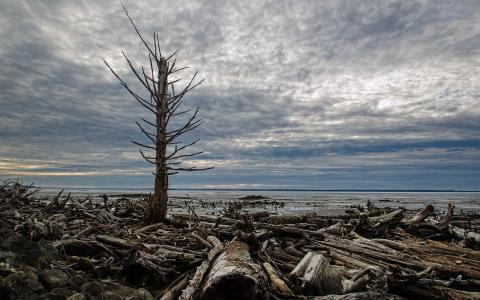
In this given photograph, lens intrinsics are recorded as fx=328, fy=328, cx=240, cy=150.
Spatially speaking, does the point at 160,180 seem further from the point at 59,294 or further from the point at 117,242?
the point at 59,294

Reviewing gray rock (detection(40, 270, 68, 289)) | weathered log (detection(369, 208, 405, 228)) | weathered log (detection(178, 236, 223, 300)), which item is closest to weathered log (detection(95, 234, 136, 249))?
gray rock (detection(40, 270, 68, 289))

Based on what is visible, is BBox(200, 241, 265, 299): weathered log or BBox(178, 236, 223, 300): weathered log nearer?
BBox(200, 241, 265, 299): weathered log

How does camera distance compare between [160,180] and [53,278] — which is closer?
[53,278]

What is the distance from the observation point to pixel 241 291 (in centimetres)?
411

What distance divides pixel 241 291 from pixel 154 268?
213 cm

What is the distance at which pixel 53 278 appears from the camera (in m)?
4.59

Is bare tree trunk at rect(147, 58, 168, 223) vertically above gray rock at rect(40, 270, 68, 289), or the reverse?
bare tree trunk at rect(147, 58, 168, 223)

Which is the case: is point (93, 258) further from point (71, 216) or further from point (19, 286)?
point (71, 216)

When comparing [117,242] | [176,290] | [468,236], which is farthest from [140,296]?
[468,236]

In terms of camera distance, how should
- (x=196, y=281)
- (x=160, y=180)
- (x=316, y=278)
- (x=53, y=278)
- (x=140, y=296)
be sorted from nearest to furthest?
(x=140, y=296), (x=196, y=281), (x=53, y=278), (x=316, y=278), (x=160, y=180)

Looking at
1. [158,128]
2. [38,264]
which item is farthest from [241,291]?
[158,128]

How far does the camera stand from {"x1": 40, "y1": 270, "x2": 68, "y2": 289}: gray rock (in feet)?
14.8

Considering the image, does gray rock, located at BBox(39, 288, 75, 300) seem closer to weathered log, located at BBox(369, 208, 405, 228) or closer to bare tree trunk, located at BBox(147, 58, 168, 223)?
bare tree trunk, located at BBox(147, 58, 168, 223)

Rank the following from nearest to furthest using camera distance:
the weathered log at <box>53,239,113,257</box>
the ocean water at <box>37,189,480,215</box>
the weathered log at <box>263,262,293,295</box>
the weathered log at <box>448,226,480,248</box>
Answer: the weathered log at <box>263,262,293,295</box> < the weathered log at <box>53,239,113,257</box> < the weathered log at <box>448,226,480,248</box> < the ocean water at <box>37,189,480,215</box>
